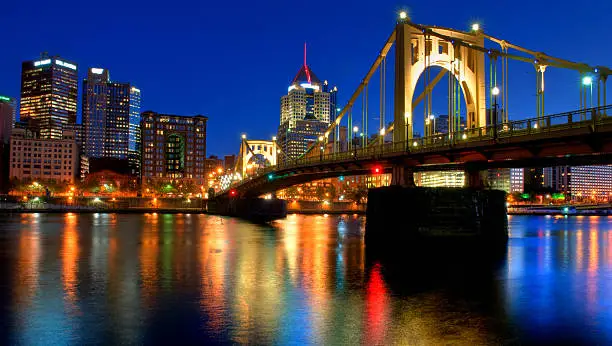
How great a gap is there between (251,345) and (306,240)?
108ft

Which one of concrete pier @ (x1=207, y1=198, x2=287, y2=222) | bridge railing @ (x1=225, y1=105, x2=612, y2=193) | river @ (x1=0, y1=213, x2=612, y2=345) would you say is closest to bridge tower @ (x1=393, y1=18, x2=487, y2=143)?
bridge railing @ (x1=225, y1=105, x2=612, y2=193)

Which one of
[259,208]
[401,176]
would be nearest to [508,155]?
[401,176]

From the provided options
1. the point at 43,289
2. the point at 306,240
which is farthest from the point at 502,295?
the point at 306,240

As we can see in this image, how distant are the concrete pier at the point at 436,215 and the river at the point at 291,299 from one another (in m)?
3.83

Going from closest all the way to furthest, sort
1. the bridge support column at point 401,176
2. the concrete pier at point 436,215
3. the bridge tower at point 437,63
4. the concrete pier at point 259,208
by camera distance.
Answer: the concrete pier at point 436,215 < the bridge tower at point 437,63 < the bridge support column at point 401,176 < the concrete pier at point 259,208

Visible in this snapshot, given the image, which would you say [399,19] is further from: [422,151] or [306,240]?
[306,240]

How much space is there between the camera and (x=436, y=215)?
3725 centimetres

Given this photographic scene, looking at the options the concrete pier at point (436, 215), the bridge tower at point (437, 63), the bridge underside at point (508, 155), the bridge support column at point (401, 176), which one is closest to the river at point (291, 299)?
the concrete pier at point (436, 215)

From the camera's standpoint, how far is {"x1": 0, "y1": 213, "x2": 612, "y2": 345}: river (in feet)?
48.0

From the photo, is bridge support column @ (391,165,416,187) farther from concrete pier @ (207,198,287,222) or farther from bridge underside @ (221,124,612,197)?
concrete pier @ (207,198,287,222)

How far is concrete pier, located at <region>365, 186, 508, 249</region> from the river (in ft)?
12.6

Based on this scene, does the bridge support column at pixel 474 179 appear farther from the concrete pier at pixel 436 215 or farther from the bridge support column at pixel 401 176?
the bridge support column at pixel 401 176

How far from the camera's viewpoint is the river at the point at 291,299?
14.6m

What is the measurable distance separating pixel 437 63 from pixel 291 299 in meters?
29.9
